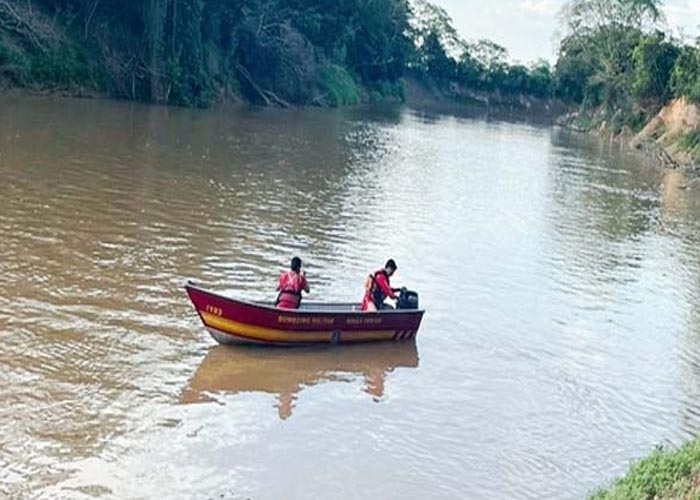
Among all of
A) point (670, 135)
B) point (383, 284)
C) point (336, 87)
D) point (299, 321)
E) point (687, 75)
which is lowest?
point (299, 321)

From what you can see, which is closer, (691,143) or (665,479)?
(665,479)

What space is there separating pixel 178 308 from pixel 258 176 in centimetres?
1414

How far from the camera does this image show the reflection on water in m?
11.4

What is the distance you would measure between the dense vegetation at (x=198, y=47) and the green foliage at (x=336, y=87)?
12 cm

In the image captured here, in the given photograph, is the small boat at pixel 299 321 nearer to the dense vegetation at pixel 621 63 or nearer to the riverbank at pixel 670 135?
the riverbank at pixel 670 135

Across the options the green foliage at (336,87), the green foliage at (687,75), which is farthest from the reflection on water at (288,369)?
the green foliage at (336,87)

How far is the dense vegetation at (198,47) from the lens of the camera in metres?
43.3

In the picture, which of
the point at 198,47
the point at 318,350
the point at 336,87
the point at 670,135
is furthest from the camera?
the point at 336,87

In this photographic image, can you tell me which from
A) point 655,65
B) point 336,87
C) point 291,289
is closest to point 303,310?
point 291,289

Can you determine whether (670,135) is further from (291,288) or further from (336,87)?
(291,288)

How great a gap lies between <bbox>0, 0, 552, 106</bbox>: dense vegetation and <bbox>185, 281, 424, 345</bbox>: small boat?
3164 cm

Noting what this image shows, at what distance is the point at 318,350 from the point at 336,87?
202ft

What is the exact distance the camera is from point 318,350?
1323 cm

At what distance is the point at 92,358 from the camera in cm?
1139
